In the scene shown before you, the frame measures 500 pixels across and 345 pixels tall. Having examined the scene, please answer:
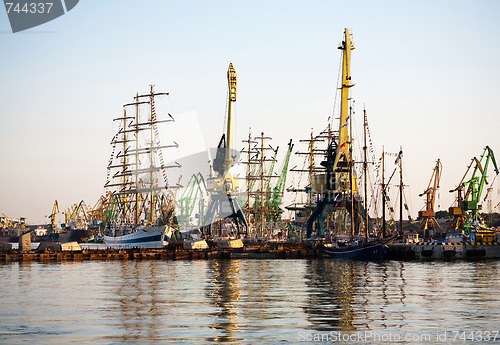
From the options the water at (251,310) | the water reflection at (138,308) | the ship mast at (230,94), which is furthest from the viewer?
A: the ship mast at (230,94)

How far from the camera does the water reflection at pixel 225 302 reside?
100ft

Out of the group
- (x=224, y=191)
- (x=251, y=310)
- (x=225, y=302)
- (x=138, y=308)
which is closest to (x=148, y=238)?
(x=224, y=191)

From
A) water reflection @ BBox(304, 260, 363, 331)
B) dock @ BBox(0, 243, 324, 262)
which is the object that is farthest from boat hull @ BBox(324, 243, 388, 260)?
water reflection @ BBox(304, 260, 363, 331)

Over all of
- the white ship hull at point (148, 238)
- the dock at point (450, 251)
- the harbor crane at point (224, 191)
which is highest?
the harbor crane at point (224, 191)

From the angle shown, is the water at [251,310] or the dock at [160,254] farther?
the dock at [160,254]

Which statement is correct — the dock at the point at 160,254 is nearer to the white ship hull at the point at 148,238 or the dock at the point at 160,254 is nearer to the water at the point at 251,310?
the white ship hull at the point at 148,238

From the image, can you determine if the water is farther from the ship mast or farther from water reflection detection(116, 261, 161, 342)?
the ship mast

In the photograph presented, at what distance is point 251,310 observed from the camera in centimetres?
3838

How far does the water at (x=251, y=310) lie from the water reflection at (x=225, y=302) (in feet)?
0.20

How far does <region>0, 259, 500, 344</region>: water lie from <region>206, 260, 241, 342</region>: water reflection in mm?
62

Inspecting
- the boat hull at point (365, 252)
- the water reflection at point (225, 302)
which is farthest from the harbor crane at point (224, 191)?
the water reflection at point (225, 302)

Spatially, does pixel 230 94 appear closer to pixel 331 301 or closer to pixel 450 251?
pixel 450 251

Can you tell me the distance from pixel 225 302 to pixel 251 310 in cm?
494

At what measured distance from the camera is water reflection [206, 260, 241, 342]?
30.6m
